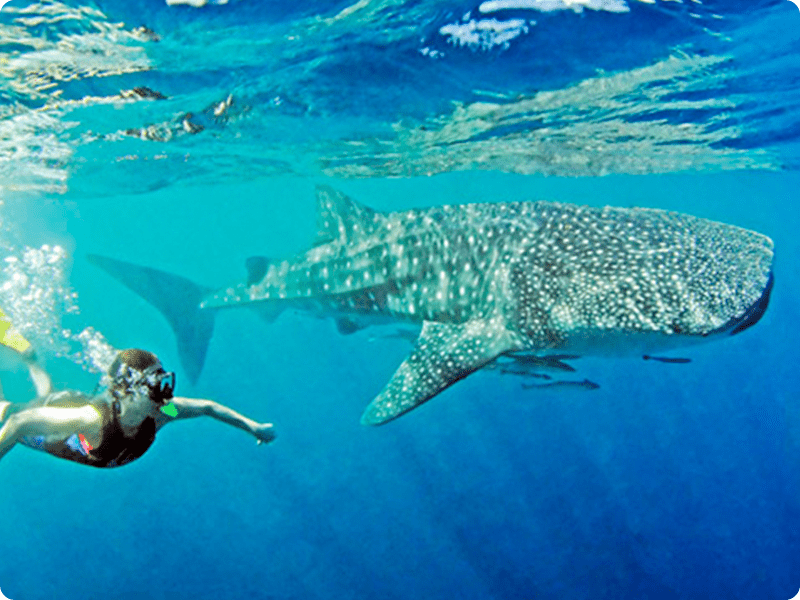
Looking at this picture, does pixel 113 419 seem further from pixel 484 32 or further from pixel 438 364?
pixel 484 32

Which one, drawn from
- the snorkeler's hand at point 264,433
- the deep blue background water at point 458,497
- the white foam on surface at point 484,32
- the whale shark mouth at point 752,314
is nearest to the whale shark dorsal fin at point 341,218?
the white foam on surface at point 484,32

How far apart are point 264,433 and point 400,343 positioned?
2651 centimetres

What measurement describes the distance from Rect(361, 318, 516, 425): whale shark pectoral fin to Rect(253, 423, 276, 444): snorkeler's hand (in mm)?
1405

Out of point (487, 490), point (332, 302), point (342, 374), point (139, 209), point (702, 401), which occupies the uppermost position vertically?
point (332, 302)

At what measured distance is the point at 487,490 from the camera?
1925 centimetres

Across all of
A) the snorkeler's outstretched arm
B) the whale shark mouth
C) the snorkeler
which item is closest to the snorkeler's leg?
the snorkeler

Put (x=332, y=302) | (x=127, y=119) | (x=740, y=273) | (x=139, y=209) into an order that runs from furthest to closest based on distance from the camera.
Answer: (x=139, y=209) → (x=127, y=119) → (x=332, y=302) → (x=740, y=273)

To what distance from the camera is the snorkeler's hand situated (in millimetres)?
Result: 6152

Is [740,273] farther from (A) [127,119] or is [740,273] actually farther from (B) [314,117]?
(A) [127,119]

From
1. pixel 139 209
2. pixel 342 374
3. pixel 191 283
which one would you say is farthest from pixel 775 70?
pixel 139 209

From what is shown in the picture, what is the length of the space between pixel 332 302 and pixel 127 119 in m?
7.46

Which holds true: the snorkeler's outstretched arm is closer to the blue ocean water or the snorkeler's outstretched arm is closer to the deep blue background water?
the blue ocean water

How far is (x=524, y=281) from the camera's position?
590 cm

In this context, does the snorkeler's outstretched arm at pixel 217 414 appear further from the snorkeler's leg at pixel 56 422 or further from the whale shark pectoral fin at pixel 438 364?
the whale shark pectoral fin at pixel 438 364
